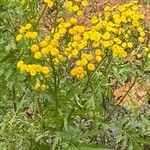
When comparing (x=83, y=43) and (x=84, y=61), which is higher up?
(x=83, y=43)

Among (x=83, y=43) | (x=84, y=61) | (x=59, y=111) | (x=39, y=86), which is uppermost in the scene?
(x=83, y=43)

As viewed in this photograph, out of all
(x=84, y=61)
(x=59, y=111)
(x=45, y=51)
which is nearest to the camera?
(x=45, y=51)

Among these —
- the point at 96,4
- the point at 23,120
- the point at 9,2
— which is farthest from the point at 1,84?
the point at 96,4

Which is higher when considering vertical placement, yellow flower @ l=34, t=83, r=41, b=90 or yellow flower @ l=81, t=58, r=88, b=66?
yellow flower @ l=81, t=58, r=88, b=66

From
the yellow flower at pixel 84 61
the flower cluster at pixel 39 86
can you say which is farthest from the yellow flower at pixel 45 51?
the flower cluster at pixel 39 86

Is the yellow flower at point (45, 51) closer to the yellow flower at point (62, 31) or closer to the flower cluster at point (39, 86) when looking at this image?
the yellow flower at point (62, 31)

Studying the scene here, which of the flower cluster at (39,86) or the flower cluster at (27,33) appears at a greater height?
the flower cluster at (27,33)

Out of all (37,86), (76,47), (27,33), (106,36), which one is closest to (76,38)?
(76,47)

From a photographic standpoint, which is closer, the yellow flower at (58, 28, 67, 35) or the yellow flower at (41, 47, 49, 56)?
the yellow flower at (41, 47, 49, 56)

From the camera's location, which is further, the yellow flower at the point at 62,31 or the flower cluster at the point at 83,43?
the yellow flower at the point at 62,31

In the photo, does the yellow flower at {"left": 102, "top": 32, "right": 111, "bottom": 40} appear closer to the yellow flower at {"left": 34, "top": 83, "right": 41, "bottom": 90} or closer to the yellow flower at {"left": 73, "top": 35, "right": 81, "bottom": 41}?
the yellow flower at {"left": 73, "top": 35, "right": 81, "bottom": 41}

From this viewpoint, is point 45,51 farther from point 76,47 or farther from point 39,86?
point 39,86

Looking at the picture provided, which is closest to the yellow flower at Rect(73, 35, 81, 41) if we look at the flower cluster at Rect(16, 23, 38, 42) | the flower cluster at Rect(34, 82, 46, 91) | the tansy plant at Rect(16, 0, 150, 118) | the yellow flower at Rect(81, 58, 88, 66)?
the tansy plant at Rect(16, 0, 150, 118)

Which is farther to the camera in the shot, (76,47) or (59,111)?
(59,111)
